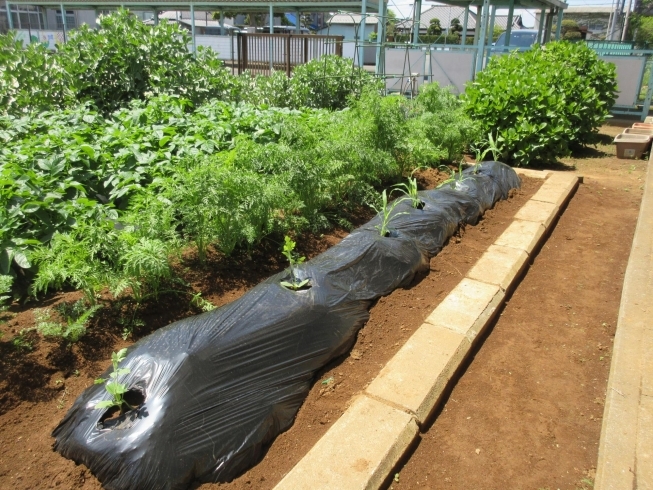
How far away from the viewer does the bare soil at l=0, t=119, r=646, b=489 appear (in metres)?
2.30

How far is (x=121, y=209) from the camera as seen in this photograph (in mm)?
3975

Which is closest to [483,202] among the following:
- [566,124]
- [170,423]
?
[566,124]

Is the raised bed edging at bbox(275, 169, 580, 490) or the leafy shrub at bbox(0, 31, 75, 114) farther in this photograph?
the leafy shrub at bbox(0, 31, 75, 114)

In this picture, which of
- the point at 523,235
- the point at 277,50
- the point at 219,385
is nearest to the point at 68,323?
the point at 219,385

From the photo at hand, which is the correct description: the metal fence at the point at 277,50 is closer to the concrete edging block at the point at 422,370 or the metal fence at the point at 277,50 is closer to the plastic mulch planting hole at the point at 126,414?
the concrete edging block at the point at 422,370

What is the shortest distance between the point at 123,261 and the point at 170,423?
1.18 metres

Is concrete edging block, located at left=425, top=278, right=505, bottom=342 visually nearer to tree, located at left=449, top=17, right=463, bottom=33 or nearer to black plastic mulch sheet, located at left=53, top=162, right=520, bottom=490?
black plastic mulch sheet, located at left=53, top=162, right=520, bottom=490

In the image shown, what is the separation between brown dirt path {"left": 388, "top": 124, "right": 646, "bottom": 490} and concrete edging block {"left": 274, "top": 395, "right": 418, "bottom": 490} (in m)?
0.13

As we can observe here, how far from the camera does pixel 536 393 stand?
2.90 m

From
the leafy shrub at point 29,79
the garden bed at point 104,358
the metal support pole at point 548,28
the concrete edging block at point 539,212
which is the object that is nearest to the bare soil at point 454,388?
the garden bed at point 104,358

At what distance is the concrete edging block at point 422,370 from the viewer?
2602mm

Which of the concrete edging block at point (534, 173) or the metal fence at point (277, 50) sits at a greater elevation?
the metal fence at point (277, 50)

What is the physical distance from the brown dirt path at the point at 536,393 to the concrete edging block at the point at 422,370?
0.12 m

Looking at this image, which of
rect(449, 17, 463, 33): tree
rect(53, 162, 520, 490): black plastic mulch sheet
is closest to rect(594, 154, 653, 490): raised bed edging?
rect(53, 162, 520, 490): black plastic mulch sheet
